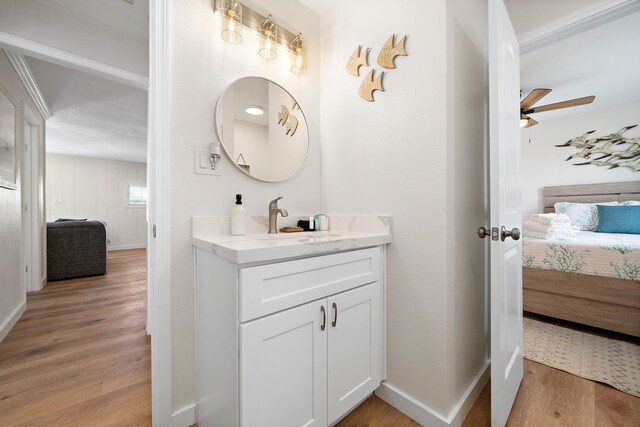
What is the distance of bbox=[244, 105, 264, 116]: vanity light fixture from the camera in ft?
4.73

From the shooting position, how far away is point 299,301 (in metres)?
0.96

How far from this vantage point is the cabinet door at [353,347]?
1070 millimetres

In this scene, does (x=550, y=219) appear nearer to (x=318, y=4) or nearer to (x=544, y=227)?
(x=544, y=227)

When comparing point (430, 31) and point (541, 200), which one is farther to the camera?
point (541, 200)

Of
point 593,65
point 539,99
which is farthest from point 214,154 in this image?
point 593,65

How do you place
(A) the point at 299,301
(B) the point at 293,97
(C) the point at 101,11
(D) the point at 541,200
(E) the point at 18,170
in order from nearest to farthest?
1. (A) the point at 299,301
2. (B) the point at 293,97
3. (C) the point at 101,11
4. (E) the point at 18,170
5. (D) the point at 541,200

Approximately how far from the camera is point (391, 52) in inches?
51.8

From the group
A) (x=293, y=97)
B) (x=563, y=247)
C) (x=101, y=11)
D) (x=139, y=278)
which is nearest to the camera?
(x=293, y=97)

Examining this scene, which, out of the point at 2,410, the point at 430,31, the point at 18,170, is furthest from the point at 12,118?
the point at 430,31

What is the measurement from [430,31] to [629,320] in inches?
97.8

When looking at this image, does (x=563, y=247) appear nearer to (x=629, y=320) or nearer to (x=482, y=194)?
(x=629, y=320)

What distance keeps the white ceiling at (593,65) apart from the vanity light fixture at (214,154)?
123 inches

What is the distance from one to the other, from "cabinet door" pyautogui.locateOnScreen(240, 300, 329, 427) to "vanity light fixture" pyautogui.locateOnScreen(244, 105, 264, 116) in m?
1.09

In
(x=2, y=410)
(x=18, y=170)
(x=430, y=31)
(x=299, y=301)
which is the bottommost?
(x=2, y=410)
